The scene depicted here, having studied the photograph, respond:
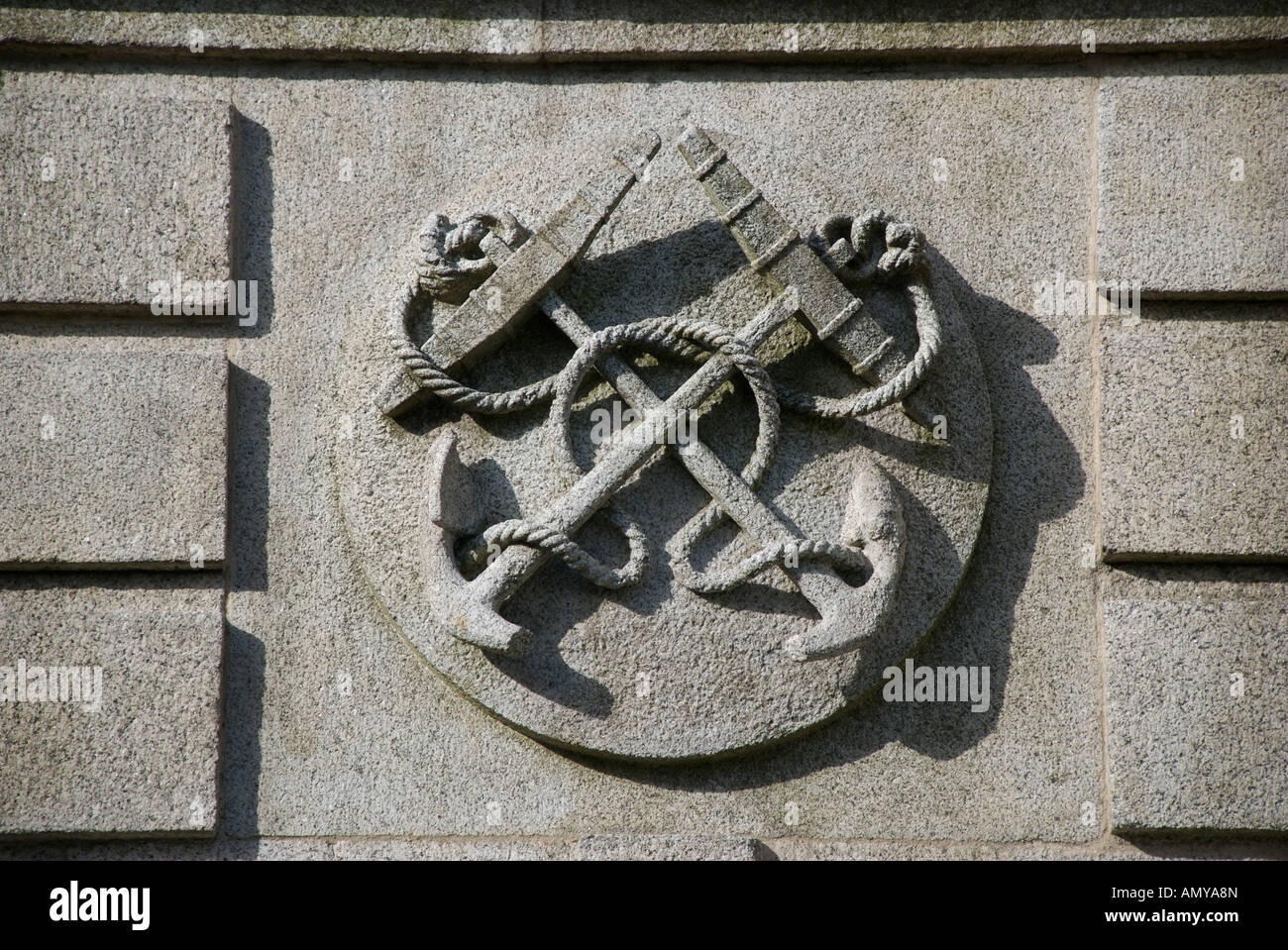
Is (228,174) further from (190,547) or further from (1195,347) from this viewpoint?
(1195,347)

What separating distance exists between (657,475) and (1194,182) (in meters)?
1.88

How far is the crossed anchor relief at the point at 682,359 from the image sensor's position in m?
3.79

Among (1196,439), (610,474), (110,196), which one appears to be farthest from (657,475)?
(110,196)

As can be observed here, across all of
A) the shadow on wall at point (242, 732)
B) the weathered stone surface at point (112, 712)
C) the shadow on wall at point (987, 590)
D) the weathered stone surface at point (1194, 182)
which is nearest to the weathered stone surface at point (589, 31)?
the weathered stone surface at point (1194, 182)

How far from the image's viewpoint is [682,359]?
3.93 m

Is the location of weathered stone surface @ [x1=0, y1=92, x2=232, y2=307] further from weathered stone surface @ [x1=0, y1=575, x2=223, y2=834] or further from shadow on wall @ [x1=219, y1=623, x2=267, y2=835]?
shadow on wall @ [x1=219, y1=623, x2=267, y2=835]

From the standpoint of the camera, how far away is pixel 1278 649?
389cm

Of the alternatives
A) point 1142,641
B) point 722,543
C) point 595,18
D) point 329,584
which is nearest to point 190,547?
point 329,584

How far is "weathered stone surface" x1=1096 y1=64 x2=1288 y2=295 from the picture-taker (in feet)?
13.3

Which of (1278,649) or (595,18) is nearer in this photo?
(1278,649)

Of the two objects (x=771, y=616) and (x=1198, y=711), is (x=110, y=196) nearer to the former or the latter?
(x=771, y=616)

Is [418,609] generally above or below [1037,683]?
above

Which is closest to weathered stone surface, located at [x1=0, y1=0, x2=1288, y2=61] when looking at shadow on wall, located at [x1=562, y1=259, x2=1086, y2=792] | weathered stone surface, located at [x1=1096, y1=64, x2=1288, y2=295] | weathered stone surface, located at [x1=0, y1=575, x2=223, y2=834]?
weathered stone surface, located at [x1=1096, y1=64, x2=1288, y2=295]
